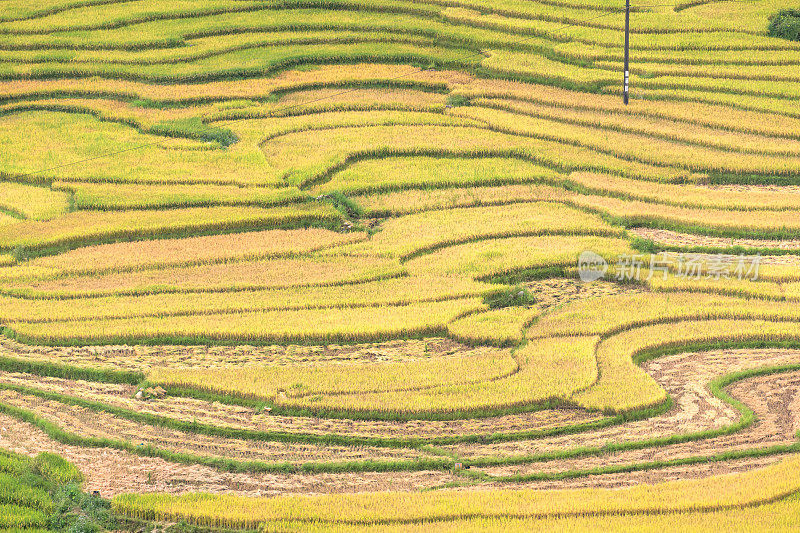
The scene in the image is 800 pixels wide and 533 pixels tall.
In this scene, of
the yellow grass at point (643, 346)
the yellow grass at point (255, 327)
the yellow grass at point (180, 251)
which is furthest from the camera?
the yellow grass at point (180, 251)

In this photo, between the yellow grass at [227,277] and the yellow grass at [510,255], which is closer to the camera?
the yellow grass at [227,277]

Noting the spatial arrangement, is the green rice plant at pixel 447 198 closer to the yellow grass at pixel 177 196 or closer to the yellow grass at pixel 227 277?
the yellow grass at pixel 177 196

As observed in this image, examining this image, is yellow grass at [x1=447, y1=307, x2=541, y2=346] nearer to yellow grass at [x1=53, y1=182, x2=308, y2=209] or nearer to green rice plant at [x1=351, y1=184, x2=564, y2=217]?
green rice plant at [x1=351, y1=184, x2=564, y2=217]

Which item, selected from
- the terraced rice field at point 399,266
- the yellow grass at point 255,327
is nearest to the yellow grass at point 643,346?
the terraced rice field at point 399,266

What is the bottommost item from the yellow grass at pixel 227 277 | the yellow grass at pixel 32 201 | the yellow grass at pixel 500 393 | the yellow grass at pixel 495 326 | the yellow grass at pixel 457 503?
the yellow grass at pixel 457 503

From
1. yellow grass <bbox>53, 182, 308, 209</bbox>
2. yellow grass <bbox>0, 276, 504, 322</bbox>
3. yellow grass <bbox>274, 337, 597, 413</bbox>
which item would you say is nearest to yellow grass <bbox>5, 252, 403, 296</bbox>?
Result: yellow grass <bbox>0, 276, 504, 322</bbox>

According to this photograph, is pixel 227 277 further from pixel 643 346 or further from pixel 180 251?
pixel 643 346

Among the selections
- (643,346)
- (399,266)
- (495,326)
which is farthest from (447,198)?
(643,346)

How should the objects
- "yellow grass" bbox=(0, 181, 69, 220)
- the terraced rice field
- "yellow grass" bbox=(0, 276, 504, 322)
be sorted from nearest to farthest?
1. the terraced rice field
2. "yellow grass" bbox=(0, 276, 504, 322)
3. "yellow grass" bbox=(0, 181, 69, 220)
